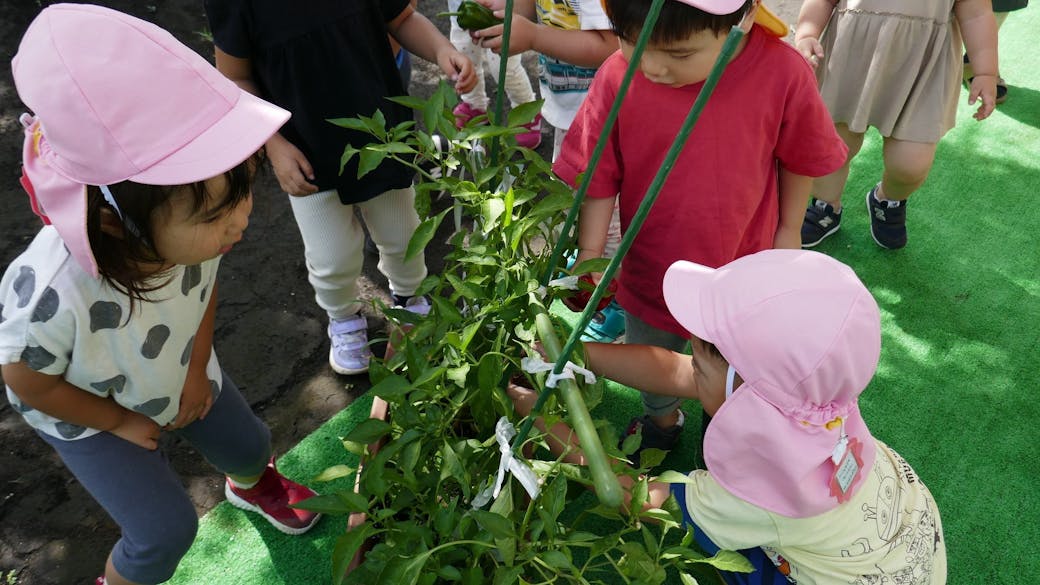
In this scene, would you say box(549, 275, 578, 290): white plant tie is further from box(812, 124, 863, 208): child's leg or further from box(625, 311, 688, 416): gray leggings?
box(812, 124, 863, 208): child's leg

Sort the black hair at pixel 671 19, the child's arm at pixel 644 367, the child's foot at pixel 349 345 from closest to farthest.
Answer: the black hair at pixel 671 19
the child's arm at pixel 644 367
the child's foot at pixel 349 345

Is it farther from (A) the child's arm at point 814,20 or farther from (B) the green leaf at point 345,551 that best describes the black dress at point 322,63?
(A) the child's arm at point 814,20

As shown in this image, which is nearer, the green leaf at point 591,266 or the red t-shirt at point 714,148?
the green leaf at point 591,266

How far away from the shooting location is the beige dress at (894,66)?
2.22 meters

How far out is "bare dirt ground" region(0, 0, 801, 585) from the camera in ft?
6.43

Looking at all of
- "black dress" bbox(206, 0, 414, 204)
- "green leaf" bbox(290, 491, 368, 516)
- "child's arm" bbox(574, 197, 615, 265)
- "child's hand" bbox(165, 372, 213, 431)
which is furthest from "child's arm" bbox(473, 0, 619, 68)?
"green leaf" bbox(290, 491, 368, 516)

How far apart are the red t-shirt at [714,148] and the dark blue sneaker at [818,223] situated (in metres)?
1.17

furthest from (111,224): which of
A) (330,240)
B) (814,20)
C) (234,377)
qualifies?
(814,20)

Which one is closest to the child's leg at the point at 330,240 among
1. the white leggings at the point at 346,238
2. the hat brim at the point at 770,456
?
the white leggings at the point at 346,238

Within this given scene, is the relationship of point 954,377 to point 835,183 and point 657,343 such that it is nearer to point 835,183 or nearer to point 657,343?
point 835,183

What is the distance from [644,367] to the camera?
1.52m

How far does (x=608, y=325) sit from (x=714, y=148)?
1.00 meters

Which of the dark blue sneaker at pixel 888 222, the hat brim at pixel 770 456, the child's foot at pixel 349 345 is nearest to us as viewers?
the hat brim at pixel 770 456

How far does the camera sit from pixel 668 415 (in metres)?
2.02
